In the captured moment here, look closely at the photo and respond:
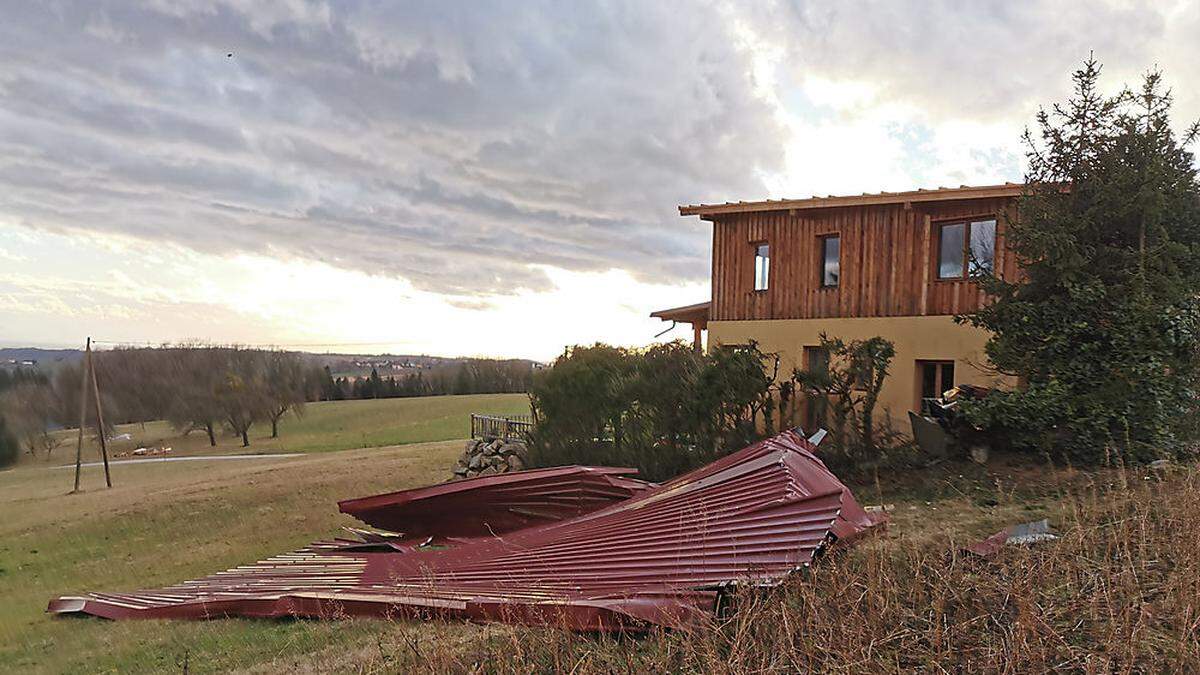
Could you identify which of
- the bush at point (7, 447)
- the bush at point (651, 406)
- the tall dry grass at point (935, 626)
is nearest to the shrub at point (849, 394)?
the bush at point (651, 406)

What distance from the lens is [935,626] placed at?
396 centimetres

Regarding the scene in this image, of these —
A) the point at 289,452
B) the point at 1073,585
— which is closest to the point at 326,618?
the point at 1073,585

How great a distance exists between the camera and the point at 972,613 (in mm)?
4281

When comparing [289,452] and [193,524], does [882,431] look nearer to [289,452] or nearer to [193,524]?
[193,524]

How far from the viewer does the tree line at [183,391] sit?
46.4 m

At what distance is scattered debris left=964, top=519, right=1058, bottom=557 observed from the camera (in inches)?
223

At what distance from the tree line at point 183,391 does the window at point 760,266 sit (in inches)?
961

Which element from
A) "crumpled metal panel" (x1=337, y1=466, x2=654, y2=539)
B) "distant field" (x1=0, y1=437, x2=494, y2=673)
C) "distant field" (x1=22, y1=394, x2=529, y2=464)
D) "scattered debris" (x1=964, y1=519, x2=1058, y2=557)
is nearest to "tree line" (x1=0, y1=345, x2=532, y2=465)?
"distant field" (x1=22, y1=394, x2=529, y2=464)

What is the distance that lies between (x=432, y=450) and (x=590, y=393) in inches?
552

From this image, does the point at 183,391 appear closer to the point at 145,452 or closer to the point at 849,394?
the point at 145,452

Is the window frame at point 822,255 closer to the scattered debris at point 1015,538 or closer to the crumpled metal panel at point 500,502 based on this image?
the crumpled metal panel at point 500,502

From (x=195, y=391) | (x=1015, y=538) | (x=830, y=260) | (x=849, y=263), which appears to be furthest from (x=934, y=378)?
(x=195, y=391)

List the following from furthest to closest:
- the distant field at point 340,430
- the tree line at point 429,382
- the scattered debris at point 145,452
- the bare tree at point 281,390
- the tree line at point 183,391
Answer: the tree line at point 429,382, the bare tree at point 281,390, the tree line at point 183,391, the scattered debris at point 145,452, the distant field at point 340,430

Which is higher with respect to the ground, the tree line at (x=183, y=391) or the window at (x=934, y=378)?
the window at (x=934, y=378)
